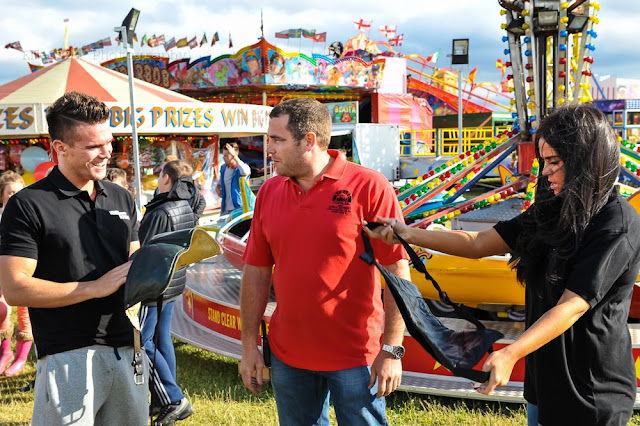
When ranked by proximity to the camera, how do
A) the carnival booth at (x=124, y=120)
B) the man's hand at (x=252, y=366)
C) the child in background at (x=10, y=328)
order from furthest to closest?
1. the carnival booth at (x=124, y=120)
2. the child in background at (x=10, y=328)
3. the man's hand at (x=252, y=366)

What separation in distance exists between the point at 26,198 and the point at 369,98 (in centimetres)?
2263

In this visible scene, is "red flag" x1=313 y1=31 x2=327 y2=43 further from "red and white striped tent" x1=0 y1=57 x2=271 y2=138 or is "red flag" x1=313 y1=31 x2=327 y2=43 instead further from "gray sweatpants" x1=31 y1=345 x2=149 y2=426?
"gray sweatpants" x1=31 y1=345 x2=149 y2=426

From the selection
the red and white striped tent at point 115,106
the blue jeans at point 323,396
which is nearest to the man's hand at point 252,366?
the blue jeans at point 323,396

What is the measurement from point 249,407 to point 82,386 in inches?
79.0

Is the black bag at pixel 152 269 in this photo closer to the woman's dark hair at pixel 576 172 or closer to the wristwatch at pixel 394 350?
the wristwatch at pixel 394 350

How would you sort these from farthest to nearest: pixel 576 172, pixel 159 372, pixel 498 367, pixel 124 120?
pixel 124 120
pixel 159 372
pixel 576 172
pixel 498 367

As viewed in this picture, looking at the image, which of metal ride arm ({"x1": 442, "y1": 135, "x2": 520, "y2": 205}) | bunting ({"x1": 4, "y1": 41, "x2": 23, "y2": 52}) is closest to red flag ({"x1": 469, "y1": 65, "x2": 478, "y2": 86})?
bunting ({"x1": 4, "y1": 41, "x2": 23, "y2": 52})

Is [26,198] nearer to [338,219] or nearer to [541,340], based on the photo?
[338,219]

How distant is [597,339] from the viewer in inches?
68.9

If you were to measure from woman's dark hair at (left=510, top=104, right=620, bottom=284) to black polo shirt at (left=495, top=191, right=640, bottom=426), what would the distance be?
3cm

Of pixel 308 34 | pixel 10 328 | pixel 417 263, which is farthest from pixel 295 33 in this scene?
pixel 417 263

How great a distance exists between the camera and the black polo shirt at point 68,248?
196 cm

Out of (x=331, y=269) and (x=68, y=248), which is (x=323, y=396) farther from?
(x=68, y=248)

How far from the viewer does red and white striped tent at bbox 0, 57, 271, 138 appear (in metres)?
12.8
